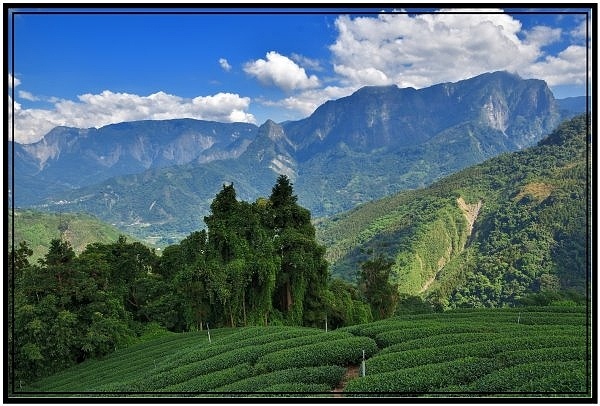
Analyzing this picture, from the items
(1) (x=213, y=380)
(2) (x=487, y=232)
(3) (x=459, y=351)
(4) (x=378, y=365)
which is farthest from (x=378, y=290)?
(2) (x=487, y=232)

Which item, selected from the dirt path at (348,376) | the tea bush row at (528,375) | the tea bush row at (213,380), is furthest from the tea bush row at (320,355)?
the tea bush row at (528,375)

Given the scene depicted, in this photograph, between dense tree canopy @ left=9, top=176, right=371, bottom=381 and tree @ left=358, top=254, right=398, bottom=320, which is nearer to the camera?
dense tree canopy @ left=9, top=176, right=371, bottom=381

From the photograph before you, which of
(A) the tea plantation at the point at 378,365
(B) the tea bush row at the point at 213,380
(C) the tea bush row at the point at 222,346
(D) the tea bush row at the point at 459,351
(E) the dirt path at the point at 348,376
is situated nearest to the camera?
(A) the tea plantation at the point at 378,365

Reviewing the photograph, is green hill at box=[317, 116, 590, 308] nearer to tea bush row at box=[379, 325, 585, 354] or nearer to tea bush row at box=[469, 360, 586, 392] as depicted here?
tea bush row at box=[379, 325, 585, 354]

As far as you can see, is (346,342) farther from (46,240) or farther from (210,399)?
(46,240)

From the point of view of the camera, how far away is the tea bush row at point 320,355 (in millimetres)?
9438

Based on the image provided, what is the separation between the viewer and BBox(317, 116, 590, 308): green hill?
8275 centimetres

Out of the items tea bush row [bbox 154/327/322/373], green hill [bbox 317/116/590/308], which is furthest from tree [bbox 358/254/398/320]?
green hill [bbox 317/116/590/308]

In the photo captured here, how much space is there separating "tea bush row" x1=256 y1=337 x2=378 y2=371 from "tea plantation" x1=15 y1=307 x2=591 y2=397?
23 mm

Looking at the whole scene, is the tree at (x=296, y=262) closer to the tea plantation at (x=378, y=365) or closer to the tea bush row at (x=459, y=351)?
the tea plantation at (x=378, y=365)

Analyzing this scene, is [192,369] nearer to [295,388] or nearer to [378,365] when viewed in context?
[295,388]

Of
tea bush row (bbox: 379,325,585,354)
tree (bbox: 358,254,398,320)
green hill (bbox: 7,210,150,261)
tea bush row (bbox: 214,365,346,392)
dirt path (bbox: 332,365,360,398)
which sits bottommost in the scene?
tree (bbox: 358,254,398,320)

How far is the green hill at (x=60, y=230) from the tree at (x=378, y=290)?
11107 centimetres

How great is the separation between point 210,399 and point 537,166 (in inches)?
6048
